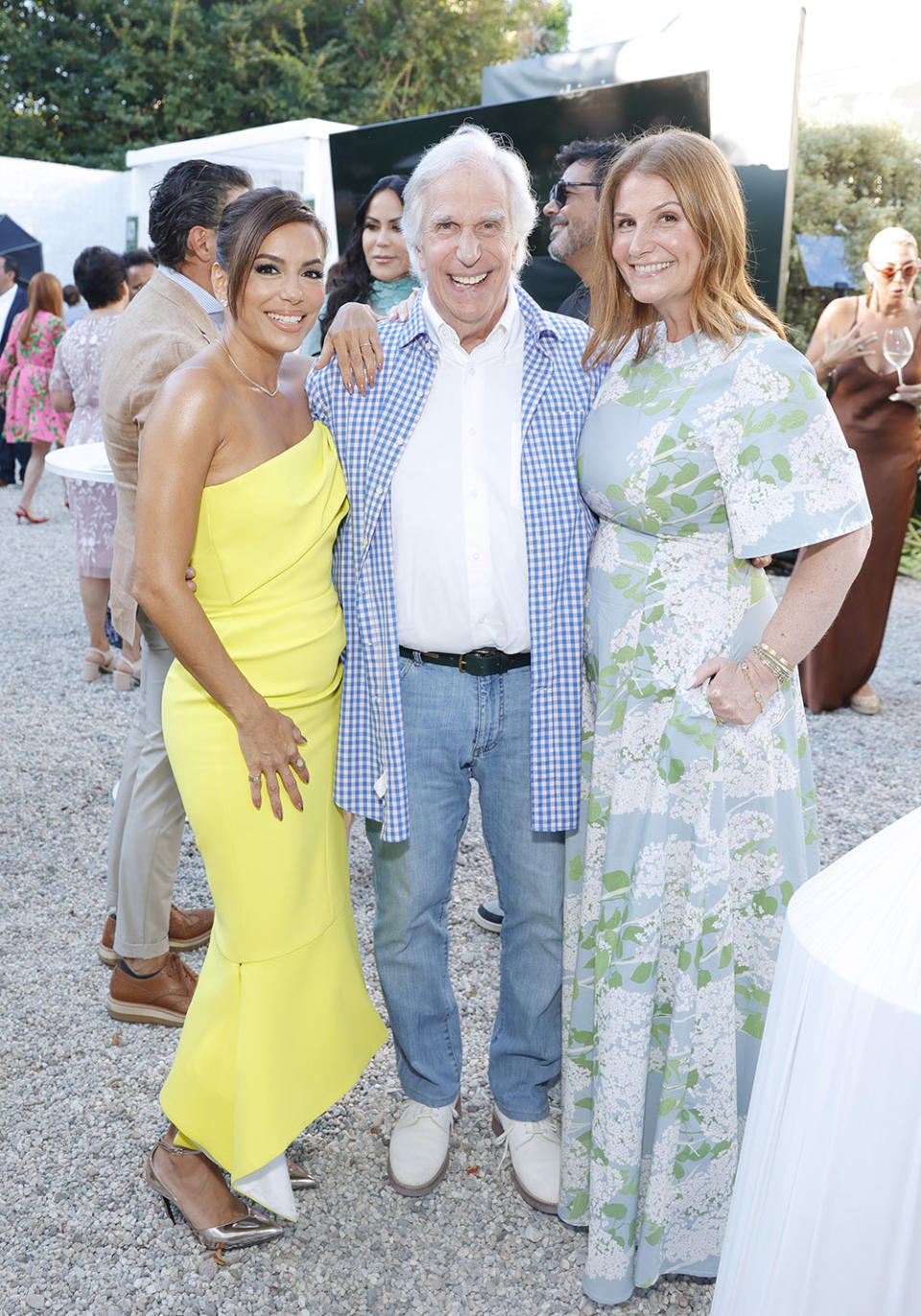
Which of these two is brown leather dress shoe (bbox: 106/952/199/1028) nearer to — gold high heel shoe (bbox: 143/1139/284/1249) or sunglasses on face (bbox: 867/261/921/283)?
gold high heel shoe (bbox: 143/1139/284/1249)

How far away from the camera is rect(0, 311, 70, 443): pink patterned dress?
1065 centimetres

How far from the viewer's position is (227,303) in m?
2.17

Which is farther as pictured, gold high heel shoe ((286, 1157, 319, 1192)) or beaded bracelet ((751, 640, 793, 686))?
gold high heel shoe ((286, 1157, 319, 1192))

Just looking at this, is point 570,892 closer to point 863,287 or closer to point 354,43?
point 863,287

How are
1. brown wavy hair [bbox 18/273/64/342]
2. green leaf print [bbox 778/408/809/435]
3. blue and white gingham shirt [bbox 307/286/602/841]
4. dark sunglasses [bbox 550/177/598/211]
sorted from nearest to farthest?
green leaf print [bbox 778/408/809/435], blue and white gingham shirt [bbox 307/286/602/841], dark sunglasses [bbox 550/177/598/211], brown wavy hair [bbox 18/273/64/342]

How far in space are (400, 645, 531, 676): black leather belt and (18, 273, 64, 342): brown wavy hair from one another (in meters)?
9.58

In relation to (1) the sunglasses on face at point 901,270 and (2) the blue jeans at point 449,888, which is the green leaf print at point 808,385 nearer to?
(2) the blue jeans at point 449,888

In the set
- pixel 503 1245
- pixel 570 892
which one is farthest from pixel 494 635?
pixel 503 1245

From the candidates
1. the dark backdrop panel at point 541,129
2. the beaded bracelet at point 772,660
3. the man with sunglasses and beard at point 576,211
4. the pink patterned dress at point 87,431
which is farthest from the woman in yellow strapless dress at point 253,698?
the dark backdrop panel at point 541,129

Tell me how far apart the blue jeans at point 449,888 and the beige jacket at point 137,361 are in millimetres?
1165

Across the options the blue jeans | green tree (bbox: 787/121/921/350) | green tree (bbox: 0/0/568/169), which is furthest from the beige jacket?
green tree (bbox: 0/0/568/169)

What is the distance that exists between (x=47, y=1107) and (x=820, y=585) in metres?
2.28

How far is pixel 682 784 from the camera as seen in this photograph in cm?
208

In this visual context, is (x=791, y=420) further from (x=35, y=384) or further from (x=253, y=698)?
(x=35, y=384)
